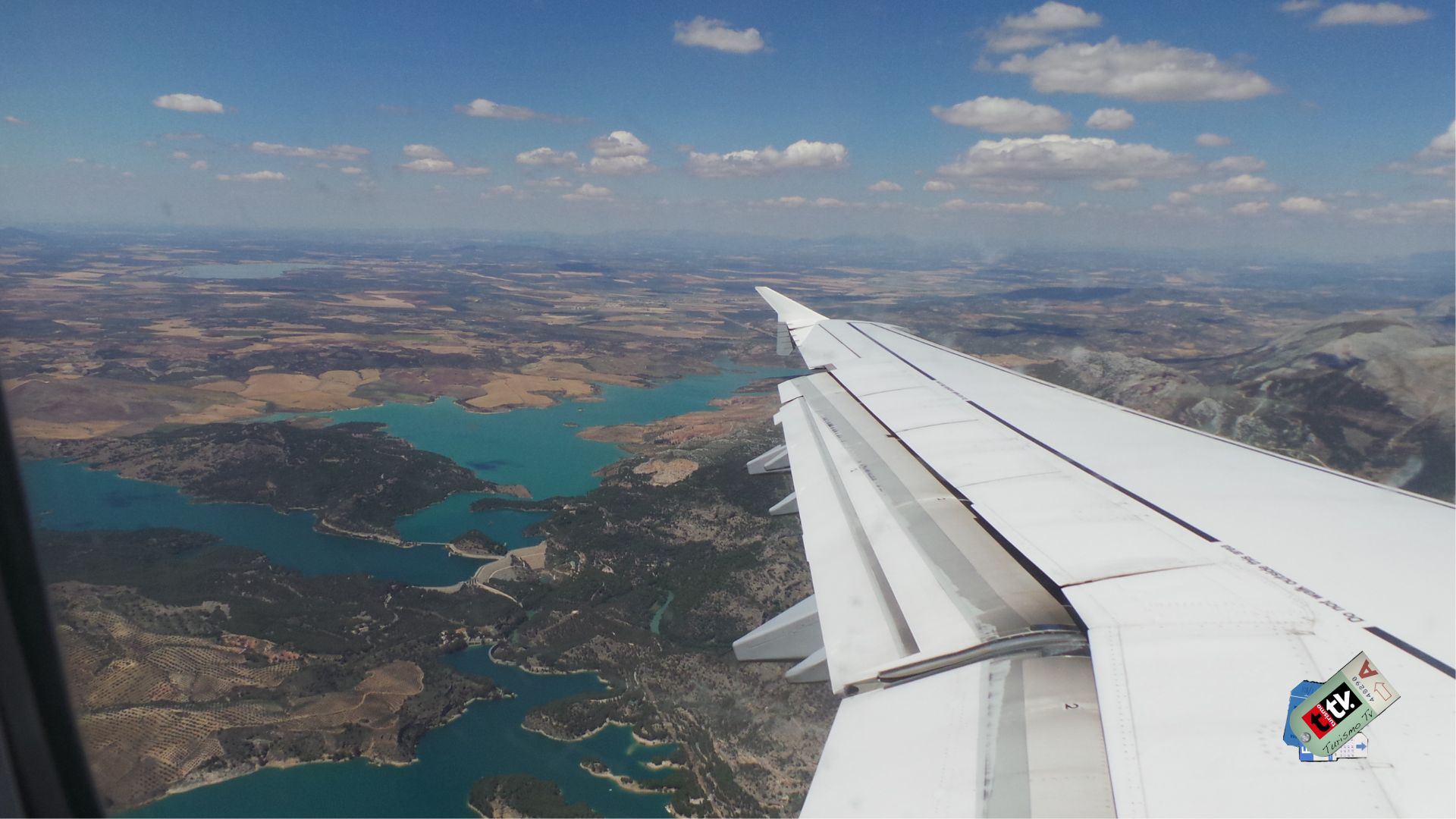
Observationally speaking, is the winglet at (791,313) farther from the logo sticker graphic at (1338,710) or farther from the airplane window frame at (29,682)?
the airplane window frame at (29,682)

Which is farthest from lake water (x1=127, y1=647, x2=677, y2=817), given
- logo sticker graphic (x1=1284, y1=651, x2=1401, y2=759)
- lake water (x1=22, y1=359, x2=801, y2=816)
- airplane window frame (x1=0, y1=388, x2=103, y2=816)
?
logo sticker graphic (x1=1284, y1=651, x2=1401, y2=759)

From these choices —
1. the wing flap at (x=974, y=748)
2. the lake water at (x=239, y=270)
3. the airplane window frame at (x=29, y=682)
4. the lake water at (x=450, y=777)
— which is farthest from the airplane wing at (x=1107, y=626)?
the lake water at (x=239, y=270)

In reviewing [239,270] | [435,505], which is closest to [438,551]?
[435,505]

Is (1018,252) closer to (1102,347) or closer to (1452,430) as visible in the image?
(1102,347)

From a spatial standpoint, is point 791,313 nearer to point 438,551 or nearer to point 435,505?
point 438,551

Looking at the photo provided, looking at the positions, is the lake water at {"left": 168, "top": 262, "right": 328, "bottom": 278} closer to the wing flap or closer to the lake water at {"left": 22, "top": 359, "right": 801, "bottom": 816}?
the lake water at {"left": 22, "top": 359, "right": 801, "bottom": 816}

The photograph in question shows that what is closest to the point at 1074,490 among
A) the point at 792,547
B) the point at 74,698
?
the point at 74,698
